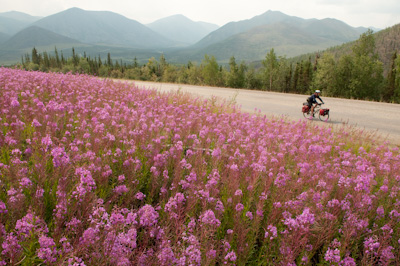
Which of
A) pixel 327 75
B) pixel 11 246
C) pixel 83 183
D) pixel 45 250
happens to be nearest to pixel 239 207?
pixel 83 183

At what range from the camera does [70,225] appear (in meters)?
2.39

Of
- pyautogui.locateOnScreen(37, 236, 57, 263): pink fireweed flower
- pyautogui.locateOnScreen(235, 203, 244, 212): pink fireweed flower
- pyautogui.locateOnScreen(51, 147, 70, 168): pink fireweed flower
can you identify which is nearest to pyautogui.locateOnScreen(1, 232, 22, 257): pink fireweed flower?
pyautogui.locateOnScreen(37, 236, 57, 263): pink fireweed flower

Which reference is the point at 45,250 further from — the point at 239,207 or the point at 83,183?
the point at 239,207

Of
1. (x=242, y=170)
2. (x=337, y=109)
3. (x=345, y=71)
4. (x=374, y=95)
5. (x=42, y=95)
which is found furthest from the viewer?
(x=374, y=95)

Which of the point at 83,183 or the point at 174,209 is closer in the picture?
the point at 83,183

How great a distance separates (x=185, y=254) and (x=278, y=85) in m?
88.0

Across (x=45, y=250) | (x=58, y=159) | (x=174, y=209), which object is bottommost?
(x=174, y=209)

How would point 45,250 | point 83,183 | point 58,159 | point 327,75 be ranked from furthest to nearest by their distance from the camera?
point 327,75, point 58,159, point 83,183, point 45,250

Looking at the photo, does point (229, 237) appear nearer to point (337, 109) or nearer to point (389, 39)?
point (337, 109)

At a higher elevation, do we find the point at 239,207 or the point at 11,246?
the point at 11,246

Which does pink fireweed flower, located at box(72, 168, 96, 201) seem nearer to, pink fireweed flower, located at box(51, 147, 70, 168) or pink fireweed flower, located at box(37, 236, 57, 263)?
pink fireweed flower, located at box(51, 147, 70, 168)

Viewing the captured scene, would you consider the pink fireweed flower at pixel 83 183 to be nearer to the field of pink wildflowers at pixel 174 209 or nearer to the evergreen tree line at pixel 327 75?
the field of pink wildflowers at pixel 174 209

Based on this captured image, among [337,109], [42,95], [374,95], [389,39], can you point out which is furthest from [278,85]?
[389,39]

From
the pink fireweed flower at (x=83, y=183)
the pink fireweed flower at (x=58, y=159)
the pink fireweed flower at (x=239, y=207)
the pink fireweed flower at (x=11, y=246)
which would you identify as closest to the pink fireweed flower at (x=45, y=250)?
the pink fireweed flower at (x=11, y=246)
